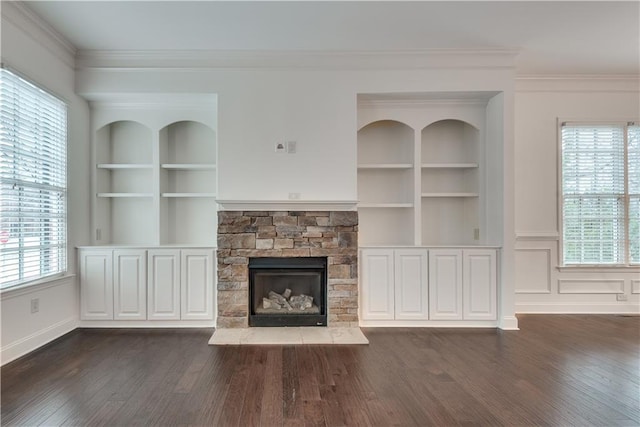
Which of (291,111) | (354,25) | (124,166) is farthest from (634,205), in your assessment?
(124,166)

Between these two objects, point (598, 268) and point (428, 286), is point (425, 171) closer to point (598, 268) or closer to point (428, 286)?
point (428, 286)

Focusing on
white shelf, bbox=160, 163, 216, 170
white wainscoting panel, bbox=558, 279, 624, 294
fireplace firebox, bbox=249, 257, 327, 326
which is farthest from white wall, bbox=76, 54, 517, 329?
white wainscoting panel, bbox=558, 279, 624, 294

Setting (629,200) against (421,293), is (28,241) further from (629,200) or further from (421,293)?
(629,200)

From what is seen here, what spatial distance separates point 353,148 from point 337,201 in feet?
2.00

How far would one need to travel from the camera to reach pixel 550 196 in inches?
178

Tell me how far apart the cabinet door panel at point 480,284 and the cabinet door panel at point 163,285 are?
3.14 m

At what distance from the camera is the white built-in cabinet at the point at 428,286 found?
12.8 feet

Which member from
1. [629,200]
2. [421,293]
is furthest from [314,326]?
[629,200]

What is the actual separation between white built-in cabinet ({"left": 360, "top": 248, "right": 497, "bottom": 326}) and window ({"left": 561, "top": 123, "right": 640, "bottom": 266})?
4.83 feet

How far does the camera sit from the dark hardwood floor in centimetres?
213

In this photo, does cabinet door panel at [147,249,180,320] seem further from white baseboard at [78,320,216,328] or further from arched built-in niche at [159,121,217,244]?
arched built-in niche at [159,121,217,244]

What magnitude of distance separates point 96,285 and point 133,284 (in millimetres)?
399

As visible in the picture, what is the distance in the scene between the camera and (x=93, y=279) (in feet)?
12.7

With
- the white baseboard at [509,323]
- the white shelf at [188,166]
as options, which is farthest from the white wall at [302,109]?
the white shelf at [188,166]
